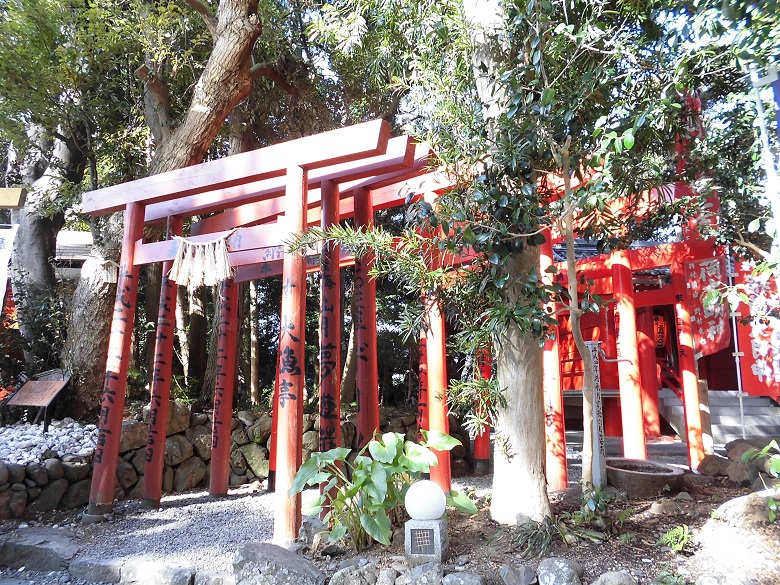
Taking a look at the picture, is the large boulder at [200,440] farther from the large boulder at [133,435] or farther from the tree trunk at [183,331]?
the tree trunk at [183,331]

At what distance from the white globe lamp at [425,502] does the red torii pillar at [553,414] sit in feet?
8.99

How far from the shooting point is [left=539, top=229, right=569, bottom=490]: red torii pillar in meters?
5.72

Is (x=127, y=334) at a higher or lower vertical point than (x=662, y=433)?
higher

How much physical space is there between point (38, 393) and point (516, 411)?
5.96 meters

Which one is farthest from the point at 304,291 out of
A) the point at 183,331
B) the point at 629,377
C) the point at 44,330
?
the point at 183,331

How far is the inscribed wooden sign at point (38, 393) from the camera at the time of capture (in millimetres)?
6750

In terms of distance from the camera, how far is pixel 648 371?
31.4 feet

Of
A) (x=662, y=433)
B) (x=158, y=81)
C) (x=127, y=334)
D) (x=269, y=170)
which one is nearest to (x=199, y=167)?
(x=269, y=170)

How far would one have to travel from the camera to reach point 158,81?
7.96 meters

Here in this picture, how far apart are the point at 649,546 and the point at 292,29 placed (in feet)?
29.4

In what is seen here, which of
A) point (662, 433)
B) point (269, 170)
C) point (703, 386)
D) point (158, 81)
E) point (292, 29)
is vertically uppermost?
point (292, 29)

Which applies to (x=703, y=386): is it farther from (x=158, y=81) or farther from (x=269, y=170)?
(x=158, y=81)

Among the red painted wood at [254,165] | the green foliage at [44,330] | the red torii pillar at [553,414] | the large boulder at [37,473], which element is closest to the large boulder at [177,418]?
the large boulder at [37,473]

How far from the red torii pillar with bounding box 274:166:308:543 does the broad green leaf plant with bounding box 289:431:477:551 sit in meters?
0.51
